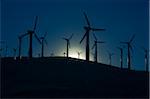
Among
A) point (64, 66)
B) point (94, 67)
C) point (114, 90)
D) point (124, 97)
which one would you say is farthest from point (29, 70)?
point (124, 97)

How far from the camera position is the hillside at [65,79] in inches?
3204

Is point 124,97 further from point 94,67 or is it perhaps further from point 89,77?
point 94,67

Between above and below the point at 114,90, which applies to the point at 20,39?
above

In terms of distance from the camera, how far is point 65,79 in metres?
105

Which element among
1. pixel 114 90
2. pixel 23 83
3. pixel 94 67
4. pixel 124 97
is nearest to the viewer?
pixel 124 97

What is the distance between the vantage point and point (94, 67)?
417 feet

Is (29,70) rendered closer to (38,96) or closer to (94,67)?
(94,67)

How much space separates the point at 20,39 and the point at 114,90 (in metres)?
84.1

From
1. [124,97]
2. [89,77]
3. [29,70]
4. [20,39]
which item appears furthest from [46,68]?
[124,97]

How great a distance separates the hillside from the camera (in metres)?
81.4

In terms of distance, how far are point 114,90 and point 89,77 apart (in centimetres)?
3024

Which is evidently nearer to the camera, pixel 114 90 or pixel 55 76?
pixel 114 90

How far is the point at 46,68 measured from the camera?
11819 cm

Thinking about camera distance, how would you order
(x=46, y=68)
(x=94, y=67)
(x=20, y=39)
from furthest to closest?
1. (x=20, y=39)
2. (x=94, y=67)
3. (x=46, y=68)
